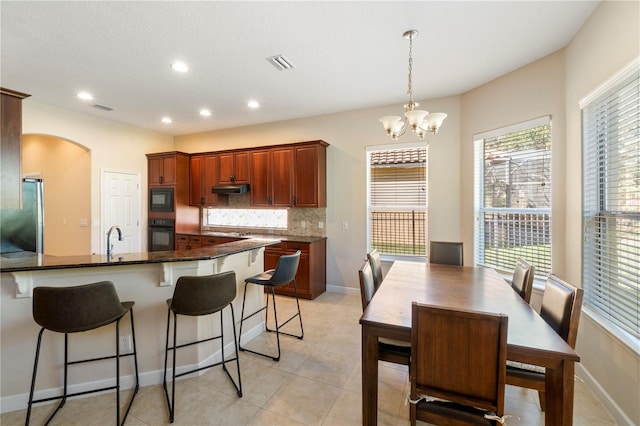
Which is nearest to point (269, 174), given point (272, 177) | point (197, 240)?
point (272, 177)

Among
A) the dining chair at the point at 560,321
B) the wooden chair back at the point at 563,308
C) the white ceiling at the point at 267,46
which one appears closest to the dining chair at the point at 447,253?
the wooden chair back at the point at 563,308

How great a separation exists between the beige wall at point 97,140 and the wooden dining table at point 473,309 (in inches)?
205

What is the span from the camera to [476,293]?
2066 millimetres

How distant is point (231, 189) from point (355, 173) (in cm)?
223

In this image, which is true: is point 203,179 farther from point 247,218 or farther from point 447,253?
point 447,253

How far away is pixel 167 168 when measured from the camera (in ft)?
17.6

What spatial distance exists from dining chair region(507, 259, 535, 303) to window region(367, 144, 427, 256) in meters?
1.84

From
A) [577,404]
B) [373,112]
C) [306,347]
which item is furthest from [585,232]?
[373,112]

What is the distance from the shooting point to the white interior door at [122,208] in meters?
4.94

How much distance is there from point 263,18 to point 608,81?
2647 millimetres

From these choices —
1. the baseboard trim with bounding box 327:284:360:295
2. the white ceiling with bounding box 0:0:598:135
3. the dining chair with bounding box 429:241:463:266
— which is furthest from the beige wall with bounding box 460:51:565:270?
the baseboard trim with bounding box 327:284:360:295

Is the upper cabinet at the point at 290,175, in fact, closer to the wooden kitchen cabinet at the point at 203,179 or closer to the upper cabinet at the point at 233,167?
the upper cabinet at the point at 233,167

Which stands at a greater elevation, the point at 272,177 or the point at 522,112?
the point at 522,112

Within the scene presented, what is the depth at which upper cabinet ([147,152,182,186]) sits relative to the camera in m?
5.30
